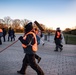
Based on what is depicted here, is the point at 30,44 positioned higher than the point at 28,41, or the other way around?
the point at 28,41

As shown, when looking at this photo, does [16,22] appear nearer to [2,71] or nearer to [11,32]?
[11,32]

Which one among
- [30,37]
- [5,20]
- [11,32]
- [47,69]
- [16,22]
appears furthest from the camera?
[16,22]

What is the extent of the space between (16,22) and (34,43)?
80.9m

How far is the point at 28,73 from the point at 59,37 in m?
8.45

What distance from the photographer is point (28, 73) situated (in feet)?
27.4

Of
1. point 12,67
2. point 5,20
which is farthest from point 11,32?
point 5,20

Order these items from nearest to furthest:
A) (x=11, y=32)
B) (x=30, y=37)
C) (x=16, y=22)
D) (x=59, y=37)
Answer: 1. (x=30, y=37)
2. (x=59, y=37)
3. (x=11, y=32)
4. (x=16, y=22)

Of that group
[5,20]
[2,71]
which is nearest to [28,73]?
[2,71]

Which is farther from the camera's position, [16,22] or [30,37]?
[16,22]

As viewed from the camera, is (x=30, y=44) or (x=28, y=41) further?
(x=30, y=44)

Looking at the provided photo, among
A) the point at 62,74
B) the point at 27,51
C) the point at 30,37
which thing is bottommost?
the point at 62,74

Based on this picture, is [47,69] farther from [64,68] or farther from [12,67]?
[12,67]

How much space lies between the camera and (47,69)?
9.16m

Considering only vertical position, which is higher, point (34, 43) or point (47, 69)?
point (34, 43)
